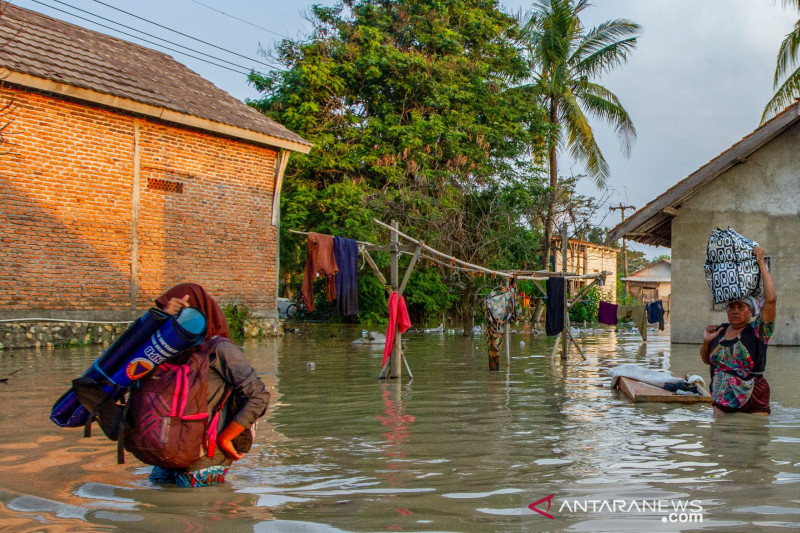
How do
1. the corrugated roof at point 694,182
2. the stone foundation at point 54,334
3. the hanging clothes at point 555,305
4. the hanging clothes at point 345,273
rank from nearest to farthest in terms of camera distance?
the hanging clothes at point 345,273, the stone foundation at point 54,334, the hanging clothes at point 555,305, the corrugated roof at point 694,182

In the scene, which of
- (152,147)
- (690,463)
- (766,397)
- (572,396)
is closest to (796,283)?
(572,396)

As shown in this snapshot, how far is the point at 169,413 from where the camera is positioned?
14.5 ft

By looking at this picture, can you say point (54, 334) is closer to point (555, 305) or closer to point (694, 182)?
point (555, 305)

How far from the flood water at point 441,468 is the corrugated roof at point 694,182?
8821 millimetres

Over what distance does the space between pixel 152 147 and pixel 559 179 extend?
15495 millimetres

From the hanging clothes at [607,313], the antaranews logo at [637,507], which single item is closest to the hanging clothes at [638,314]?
the hanging clothes at [607,313]

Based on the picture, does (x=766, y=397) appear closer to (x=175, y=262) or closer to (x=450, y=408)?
(x=450, y=408)

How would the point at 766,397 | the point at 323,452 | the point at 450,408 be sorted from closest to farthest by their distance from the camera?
the point at 323,452 < the point at 766,397 < the point at 450,408

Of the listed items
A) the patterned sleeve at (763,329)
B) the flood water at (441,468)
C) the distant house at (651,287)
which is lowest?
the flood water at (441,468)

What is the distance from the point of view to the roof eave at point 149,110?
13.8 m

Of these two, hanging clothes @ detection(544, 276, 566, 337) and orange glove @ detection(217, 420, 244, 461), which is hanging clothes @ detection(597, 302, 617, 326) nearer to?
hanging clothes @ detection(544, 276, 566, 337)

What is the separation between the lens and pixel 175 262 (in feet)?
55.8

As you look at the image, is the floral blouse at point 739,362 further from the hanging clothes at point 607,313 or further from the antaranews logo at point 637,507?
the hanging clothes at point 607,313

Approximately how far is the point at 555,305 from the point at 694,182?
18.3ft
